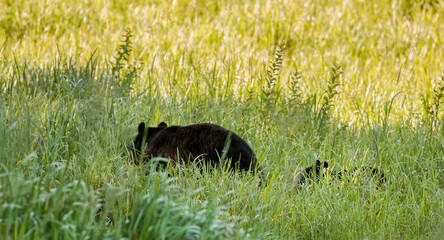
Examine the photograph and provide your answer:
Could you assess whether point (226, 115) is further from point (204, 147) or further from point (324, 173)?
point (324, 173)

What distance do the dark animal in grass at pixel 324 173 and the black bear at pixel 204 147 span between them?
0.43m

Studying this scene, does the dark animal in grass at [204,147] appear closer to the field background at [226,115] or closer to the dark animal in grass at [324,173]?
the field background at [226,115]

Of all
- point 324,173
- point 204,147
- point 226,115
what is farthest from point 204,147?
point 226,115

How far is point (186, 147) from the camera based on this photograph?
4.09m

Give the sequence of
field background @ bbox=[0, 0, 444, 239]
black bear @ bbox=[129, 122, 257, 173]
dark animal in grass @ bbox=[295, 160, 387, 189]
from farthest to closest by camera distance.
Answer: dark animal in grass @ bbox=[295, 160, 387, 189], black bear @ bbox=[129, 122, 257, 173], field background @ bbox=[0, 0, 444, 239]

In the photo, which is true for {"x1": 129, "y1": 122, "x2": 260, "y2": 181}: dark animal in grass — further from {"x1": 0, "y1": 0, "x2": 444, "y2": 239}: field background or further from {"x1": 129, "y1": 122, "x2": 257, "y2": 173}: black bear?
{"x1": 0, "y1": 0, "x2": 444, "y2": 239}: field background

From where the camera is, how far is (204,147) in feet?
13.2

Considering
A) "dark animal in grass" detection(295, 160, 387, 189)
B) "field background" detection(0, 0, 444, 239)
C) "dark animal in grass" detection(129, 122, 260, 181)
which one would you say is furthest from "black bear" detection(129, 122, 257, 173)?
"dark animal in grass" detection(295, 160, 387, 189)

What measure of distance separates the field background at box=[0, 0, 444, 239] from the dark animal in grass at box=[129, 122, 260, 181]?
0.49 feet

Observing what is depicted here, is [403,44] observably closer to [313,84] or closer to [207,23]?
[313,84]

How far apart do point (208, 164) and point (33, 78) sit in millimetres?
2314

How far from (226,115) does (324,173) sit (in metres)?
1.42

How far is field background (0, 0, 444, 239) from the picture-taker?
275 cm

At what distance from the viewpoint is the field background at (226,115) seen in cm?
275
